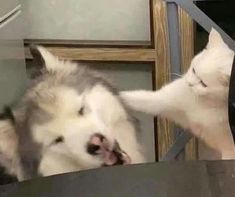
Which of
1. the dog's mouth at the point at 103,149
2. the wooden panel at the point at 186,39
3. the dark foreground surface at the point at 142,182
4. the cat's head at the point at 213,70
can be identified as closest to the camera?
the dark foreground surface at the point at 142,182

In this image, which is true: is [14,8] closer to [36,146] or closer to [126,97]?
[126,97]

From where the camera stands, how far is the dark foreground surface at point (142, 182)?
814 mm

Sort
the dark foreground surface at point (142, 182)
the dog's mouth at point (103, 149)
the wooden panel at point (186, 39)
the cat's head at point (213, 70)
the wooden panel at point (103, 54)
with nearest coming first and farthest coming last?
the dark foreground surface at point (142, 182) → the dog's mouth at point (103, 149) → the cat's head at point (213, 70) → the wooden panel at point (186, 39) → the wooden panel at point (103, 54)

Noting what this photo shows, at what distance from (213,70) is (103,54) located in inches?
21.6

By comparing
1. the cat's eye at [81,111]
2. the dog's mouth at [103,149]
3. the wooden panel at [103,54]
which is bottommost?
the dog's mouth at [103,149]

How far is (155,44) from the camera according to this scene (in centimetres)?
177

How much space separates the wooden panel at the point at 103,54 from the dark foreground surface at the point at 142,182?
0.93 m

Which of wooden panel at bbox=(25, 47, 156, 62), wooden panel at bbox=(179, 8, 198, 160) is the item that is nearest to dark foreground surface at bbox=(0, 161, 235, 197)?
wooden panel at bbox=(179, 8, 198, 160)

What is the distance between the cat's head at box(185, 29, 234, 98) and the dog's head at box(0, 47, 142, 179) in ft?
0.92

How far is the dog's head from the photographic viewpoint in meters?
1.15

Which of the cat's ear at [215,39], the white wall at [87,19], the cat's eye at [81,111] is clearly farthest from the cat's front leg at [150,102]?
the white wall at [87,19]

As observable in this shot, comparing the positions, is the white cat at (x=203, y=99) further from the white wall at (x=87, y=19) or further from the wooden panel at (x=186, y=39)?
the white wall at (x=87, y=19)

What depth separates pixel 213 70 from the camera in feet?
4.48

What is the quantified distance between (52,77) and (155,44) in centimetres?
A: 63
